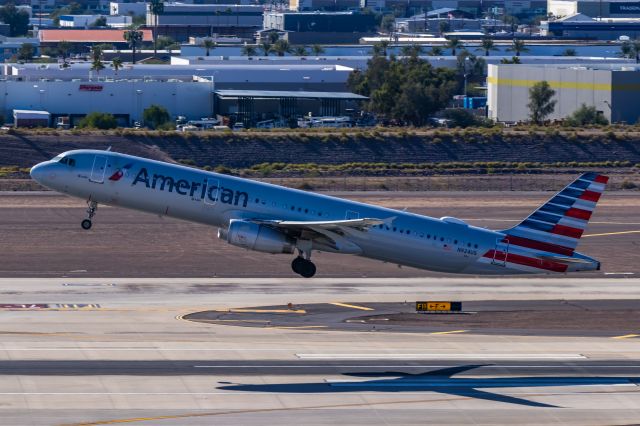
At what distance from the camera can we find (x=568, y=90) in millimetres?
169000

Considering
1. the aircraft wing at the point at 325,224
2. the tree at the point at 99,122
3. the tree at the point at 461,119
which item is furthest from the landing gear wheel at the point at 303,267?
the tree at the point at 461,119

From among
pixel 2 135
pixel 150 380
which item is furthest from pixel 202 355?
pixel 2 135

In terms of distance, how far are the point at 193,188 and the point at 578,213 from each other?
20129mm

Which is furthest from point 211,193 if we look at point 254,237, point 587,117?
point 587,117

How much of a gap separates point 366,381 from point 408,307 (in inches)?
670

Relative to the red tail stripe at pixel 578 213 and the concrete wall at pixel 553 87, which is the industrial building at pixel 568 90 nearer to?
the concrete wall at pixel 553 87

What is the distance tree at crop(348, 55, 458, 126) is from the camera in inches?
6550

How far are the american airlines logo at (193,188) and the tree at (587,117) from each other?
3874 inches

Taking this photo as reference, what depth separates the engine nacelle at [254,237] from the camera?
60281mm

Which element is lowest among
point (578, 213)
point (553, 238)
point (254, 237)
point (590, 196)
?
point (553, 238)

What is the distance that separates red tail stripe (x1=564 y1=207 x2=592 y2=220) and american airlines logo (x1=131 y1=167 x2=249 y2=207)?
16980 millimetres

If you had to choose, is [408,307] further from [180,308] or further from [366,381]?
[366,381]

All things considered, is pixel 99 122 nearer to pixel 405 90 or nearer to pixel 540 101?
pixel 405 90

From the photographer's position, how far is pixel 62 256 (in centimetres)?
7888
